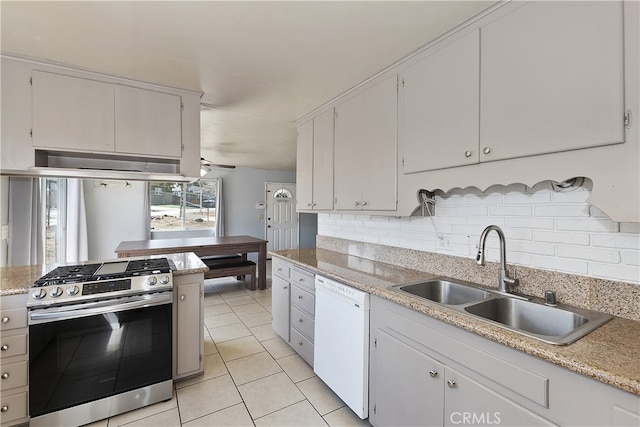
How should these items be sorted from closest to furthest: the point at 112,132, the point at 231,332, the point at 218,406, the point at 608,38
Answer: the point at 608,38
the point at 218,406
the point at 112,132
the point at 231,332

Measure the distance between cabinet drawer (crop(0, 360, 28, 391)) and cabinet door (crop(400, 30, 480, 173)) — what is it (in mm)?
2682

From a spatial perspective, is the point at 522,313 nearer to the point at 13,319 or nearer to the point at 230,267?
the point at 13,319

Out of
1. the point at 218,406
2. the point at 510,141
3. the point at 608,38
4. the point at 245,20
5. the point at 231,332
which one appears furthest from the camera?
the point at 231,332

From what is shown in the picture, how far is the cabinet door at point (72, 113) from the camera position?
1.99 m

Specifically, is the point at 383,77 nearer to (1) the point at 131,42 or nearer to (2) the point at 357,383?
(1) the point at 131,42

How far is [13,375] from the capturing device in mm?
1702

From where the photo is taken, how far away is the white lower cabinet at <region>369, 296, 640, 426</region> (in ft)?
2.91

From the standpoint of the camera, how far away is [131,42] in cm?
174

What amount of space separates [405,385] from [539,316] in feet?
2.44

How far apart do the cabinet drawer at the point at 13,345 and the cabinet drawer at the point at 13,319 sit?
2.3 inches

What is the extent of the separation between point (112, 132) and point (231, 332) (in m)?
2.25

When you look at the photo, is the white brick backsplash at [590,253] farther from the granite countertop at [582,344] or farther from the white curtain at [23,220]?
the white curtain at [23,220]

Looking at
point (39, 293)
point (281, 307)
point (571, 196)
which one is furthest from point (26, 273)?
point (571, 196)

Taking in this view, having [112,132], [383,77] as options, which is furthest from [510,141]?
[112,132]
